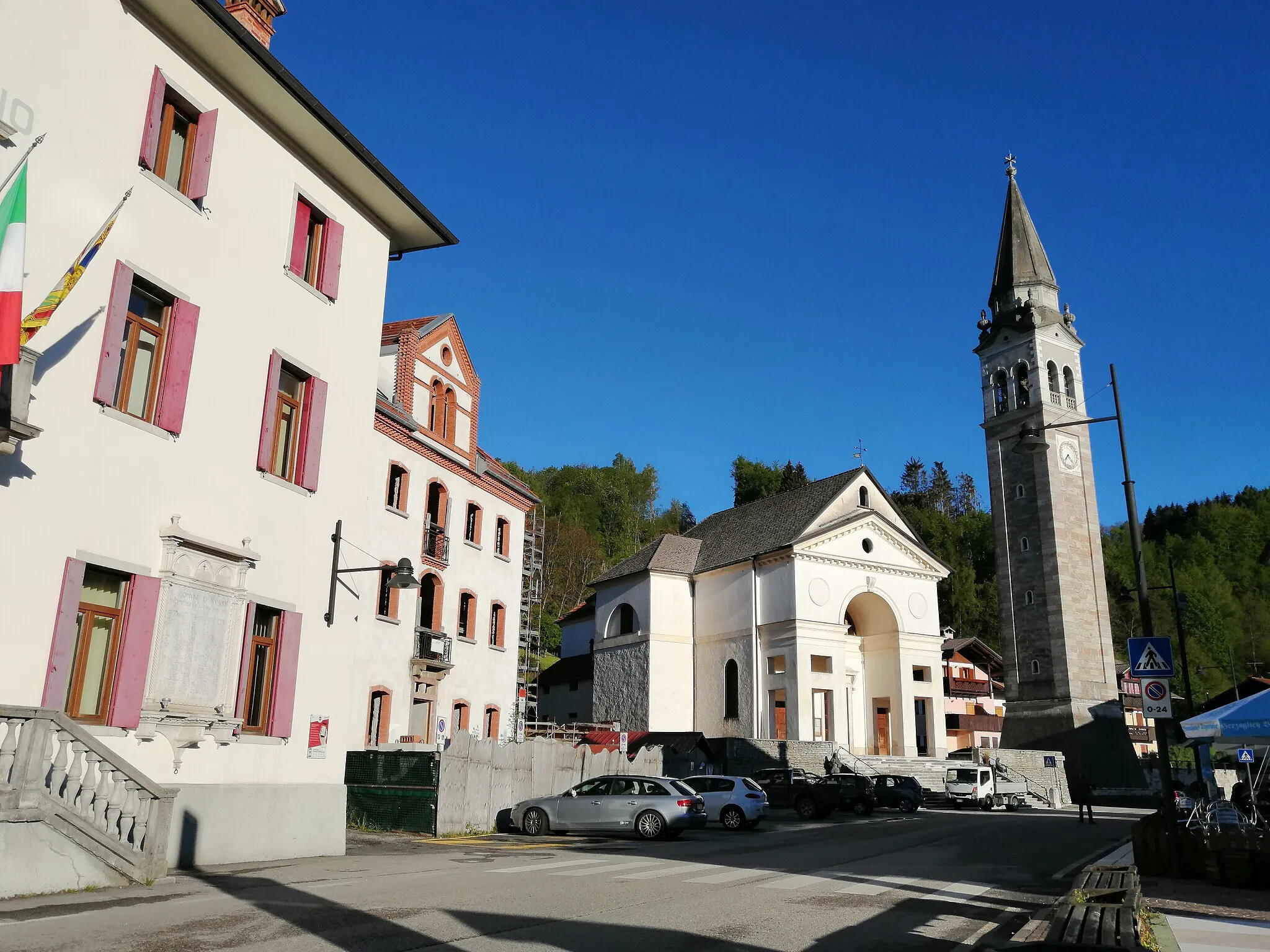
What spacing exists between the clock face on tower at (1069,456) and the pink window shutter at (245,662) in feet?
159

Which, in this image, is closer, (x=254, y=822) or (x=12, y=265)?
(x=12, y=265)

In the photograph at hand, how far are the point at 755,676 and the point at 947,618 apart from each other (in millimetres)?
47083

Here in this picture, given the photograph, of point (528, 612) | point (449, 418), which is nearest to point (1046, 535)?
point (528, 612)

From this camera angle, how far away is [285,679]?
1470 cm

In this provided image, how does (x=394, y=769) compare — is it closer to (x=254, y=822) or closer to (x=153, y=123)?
(x=254, y=822)

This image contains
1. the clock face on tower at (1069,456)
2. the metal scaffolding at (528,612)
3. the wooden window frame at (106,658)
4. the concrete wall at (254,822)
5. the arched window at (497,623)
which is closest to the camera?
the wooden window frame at (106,658)

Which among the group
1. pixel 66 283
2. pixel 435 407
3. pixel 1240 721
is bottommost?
pixel 1240 721

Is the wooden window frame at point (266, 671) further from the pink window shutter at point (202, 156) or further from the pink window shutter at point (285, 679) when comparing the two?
the pink window shutter at point (202, 156)

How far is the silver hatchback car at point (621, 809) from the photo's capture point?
66.1 feet

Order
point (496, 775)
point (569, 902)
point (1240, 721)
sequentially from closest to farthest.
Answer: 1. point (569, 902)
2. point (1240, 721)
3. point (496, 775)

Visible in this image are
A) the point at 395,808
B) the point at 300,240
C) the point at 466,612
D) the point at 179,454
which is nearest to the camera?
the point at 179,454

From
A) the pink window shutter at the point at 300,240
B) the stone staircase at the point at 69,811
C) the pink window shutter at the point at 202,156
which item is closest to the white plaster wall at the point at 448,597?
the pink window shutter at the point at 300,240

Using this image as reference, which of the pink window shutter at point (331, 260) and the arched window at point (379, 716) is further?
the arched window at point (379, 716)

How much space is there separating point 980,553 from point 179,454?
301 feet
